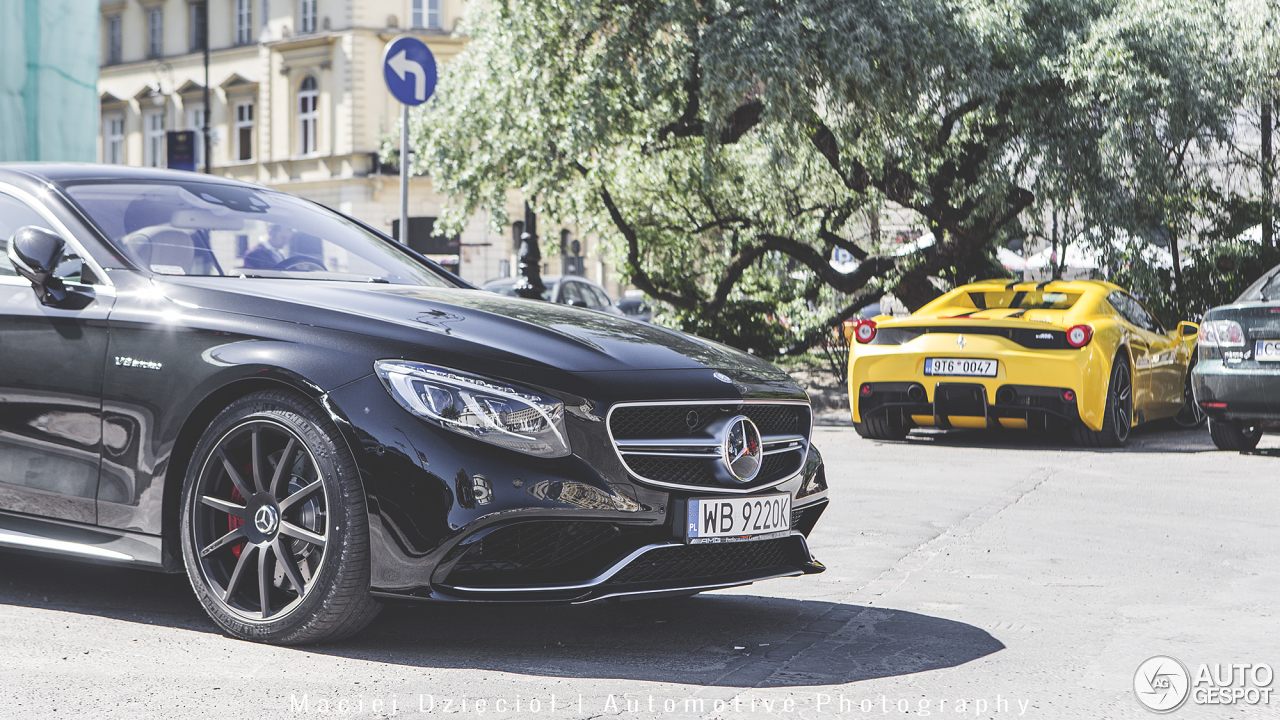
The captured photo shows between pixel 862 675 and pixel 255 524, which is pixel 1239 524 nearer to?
pixel 862 675

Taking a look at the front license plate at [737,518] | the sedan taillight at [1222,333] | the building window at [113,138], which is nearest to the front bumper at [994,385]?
the sedan taillight at [1222,333]

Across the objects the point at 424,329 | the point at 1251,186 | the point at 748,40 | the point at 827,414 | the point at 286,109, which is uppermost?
the point at 286,109

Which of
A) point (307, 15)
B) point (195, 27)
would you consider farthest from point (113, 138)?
point (307, 15)

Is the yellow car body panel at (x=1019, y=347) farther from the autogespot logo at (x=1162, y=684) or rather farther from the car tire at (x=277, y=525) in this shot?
the car tire at (x=277, y=525)

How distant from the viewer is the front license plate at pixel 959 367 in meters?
10.2

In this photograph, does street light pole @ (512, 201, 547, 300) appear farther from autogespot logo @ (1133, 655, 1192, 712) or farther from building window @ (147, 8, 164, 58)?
building window @ (147, 8, 164, 58)

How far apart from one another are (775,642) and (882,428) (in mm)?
7086

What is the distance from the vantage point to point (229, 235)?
16.5ft

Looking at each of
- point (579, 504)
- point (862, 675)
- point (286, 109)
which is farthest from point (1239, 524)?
point (286, 109)

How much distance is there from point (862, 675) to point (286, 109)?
49.6m

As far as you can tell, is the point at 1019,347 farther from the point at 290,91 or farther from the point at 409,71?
the point at 290,91

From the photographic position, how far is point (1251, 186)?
15398mm

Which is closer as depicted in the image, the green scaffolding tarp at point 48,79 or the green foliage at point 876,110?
the green foliage at point 876,110

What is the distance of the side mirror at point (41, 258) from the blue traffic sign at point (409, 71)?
260 inches
